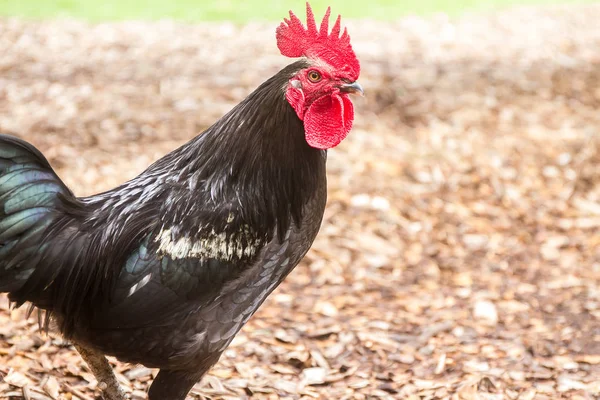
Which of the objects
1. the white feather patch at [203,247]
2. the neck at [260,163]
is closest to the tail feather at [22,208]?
the white feather patch at [203,247]

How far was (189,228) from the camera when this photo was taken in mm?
3352

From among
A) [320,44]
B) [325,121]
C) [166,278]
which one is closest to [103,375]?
[166,278]

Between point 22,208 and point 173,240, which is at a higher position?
point 22,208

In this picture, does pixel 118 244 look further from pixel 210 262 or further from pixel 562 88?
pixel 562 88

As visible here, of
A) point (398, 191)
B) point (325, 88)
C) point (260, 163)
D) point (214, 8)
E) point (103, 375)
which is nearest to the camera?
point (325, 88)

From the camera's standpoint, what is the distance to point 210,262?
132 inches

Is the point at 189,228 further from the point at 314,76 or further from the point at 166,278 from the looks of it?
the point at 314,76

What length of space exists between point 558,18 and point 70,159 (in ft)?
29.1

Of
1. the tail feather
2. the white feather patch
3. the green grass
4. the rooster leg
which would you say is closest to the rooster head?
the white feather patch

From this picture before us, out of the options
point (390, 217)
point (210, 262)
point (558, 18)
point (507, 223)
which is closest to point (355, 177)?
point (390, 217)

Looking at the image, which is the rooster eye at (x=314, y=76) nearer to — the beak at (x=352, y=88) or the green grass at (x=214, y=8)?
the beak at (x=352, y=88)

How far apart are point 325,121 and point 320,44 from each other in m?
0.38

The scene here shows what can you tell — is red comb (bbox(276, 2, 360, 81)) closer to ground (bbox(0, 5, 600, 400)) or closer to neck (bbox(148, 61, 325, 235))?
neck (bbox(148, 61, 325, 235))

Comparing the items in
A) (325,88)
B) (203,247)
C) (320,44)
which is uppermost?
(320,44)
